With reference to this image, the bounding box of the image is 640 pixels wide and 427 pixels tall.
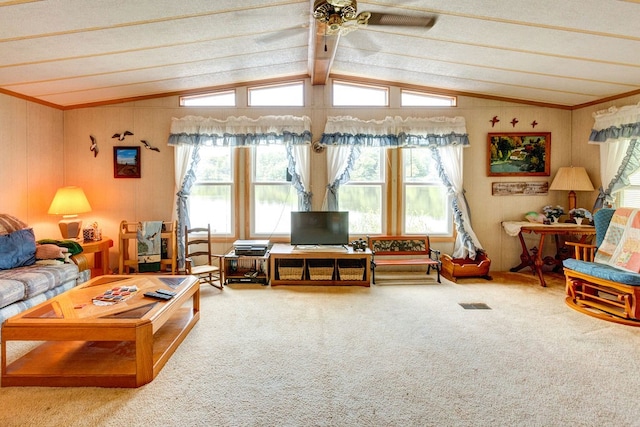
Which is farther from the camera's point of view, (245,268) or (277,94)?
(277,94)

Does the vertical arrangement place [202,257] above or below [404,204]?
below

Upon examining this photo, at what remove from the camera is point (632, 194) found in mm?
4691

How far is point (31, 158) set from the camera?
467 cm

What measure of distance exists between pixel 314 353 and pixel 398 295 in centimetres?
181

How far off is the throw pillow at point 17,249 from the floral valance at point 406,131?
3.69 meters

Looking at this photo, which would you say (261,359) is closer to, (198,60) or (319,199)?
(319,199)

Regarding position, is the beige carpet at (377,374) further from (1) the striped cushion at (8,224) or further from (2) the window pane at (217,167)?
(2) the window pane at (217,167)

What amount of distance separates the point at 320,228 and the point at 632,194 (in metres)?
4.10

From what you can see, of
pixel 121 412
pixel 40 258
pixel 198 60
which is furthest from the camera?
pixel 198 60

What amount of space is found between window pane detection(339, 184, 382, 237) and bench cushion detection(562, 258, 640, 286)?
246 cm

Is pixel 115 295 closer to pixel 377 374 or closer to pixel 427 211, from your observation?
pixel 377 374

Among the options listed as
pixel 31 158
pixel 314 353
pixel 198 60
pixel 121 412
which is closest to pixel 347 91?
pixel 198 60

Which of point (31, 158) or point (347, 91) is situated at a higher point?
point (347, 91)

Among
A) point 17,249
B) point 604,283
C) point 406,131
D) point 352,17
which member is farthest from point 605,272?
point 17,249
